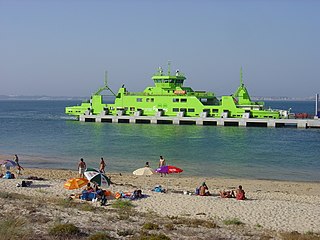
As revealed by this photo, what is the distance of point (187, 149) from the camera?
33.6 metres

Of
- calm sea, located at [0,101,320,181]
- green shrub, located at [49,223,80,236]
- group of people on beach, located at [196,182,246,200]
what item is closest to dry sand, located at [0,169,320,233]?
group of people on beach, located at [196,182,246,200]

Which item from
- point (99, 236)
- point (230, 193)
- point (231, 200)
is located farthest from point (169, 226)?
point (230, 193)

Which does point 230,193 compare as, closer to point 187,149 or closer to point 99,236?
point 99,236

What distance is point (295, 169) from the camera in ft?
83.3

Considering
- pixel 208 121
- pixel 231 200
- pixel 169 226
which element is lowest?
pixel 231 200

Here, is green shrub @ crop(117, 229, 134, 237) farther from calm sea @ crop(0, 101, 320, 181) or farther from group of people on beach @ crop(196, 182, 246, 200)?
calm sea @ crop(0, 101, 320, 181)

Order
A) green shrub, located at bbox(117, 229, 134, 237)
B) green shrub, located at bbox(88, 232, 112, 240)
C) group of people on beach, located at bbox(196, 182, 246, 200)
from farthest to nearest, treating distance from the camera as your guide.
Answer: group of people on beach, located at bbox(196, 182, 246, 200) < green shrub, located at bbox(117, 229, 134, 237) < green shrub, located at bbox(88, 232, 112, 240)

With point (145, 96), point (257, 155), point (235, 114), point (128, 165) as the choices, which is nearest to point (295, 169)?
point (257, 155)

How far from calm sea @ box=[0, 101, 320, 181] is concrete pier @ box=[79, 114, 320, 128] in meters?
1.94

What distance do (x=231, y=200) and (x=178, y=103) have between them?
1550 inches

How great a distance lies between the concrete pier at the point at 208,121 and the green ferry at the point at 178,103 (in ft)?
2.03

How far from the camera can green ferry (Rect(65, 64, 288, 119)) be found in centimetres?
5316

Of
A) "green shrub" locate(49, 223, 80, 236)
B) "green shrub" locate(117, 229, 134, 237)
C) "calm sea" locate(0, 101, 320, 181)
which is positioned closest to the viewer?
"green shrub" locate(49, 223, 80, 236)

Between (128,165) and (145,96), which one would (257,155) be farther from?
(145,96)
